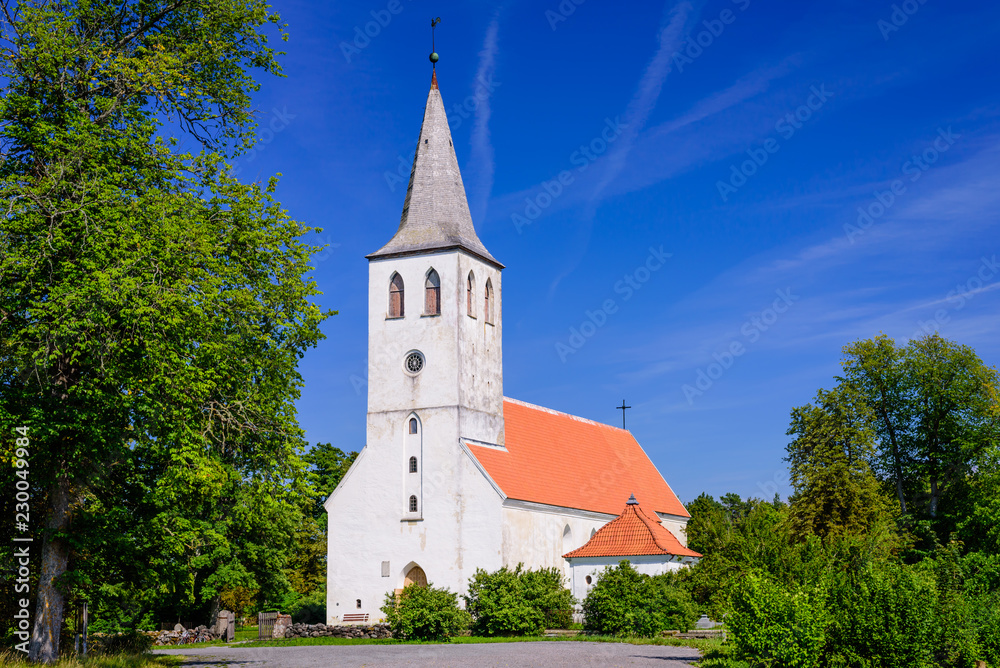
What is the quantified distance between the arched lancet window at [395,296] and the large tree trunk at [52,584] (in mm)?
21064

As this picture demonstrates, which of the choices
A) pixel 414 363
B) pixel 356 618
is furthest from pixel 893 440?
pixel 356 618

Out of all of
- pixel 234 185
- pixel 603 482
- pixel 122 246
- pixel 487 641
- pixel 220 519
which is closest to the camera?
pixel 122 246

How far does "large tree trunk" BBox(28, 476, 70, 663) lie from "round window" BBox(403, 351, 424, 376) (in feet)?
65.9

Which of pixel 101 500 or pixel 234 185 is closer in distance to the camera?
pixel 101 500

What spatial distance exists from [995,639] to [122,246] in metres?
17.4

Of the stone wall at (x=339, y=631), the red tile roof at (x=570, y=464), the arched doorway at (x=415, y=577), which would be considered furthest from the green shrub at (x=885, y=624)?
the arched doorway at (x=415, y=577)

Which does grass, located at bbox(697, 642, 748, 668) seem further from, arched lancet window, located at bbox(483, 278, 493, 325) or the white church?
arched lancet window, located at bbox(483, 278, 493, 325)

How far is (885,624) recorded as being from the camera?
15367 mm

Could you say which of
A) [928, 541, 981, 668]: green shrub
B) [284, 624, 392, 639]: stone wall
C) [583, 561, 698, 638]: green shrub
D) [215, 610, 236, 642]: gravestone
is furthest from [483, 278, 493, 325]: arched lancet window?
[928, 541, 981, 668]: green shrub

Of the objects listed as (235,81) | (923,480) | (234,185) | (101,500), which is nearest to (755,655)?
(101,500)

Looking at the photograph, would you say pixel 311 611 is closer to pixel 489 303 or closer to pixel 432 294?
pixel 432 294

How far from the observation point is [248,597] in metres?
48.4

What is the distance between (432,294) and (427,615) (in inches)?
516

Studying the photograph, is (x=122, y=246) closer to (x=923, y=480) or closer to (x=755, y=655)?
(x=755, y=655)
